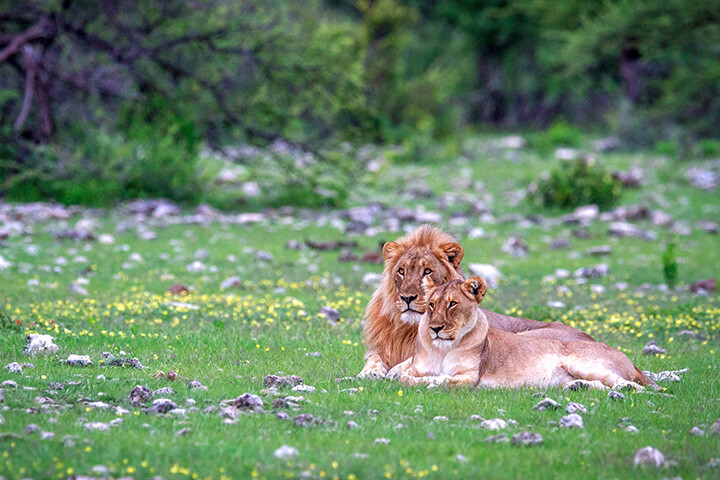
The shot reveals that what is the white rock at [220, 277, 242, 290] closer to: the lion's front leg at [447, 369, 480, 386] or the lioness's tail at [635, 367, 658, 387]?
the lion's front leg at [447, 369, 480, 386]

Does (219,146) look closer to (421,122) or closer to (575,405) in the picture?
(421,122)

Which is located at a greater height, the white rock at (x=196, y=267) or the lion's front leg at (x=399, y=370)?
the lion's front leg at (x=399, y=370)

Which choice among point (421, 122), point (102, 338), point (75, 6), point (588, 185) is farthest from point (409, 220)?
point (421, 122)

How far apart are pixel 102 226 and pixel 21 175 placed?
3.03m

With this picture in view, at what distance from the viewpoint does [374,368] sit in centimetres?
764

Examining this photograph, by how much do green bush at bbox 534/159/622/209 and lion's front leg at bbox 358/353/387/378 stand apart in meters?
15.6

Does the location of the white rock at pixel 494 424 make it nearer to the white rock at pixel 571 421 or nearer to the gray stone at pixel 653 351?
the white rock at pixel 571 421

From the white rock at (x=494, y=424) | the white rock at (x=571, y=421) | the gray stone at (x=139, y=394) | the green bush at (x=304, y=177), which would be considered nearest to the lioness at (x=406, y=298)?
the white rock at (x=494, y=424)

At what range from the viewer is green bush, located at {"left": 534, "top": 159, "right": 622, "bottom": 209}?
22453 mm

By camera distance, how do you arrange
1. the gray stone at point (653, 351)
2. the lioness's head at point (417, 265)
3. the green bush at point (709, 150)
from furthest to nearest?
the green bush at point (709, 150) → the gray stone at point (653, 351) → the lioness's head at point (417, 265)

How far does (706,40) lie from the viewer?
1307 inches

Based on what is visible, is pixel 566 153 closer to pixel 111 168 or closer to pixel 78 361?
pixel 111 168

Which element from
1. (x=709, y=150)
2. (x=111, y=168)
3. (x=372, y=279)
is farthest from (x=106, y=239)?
(x=709, y=150)

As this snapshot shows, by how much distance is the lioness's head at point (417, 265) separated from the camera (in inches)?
296
